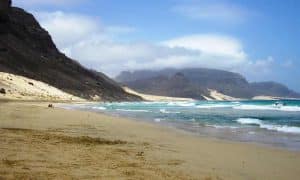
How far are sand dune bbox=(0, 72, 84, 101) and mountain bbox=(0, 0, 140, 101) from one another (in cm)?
973

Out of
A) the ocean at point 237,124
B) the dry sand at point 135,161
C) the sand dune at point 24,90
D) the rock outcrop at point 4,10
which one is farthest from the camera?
the rock outcrop at point 4,10

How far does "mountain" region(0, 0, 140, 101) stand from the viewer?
361ft

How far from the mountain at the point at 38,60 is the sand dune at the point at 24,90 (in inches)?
383

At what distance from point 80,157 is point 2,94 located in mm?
58041

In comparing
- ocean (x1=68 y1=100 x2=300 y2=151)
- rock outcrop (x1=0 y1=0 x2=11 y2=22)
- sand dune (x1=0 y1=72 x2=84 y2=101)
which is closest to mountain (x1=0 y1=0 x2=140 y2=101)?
rock outcrop (x1=0 y1=0 x2=11 y2=22)

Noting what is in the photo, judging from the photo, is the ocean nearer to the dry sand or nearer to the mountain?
the dry sand

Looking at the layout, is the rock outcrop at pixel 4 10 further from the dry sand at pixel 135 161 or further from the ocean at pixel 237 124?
the dry sand at pixel 135 161

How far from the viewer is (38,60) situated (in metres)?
122

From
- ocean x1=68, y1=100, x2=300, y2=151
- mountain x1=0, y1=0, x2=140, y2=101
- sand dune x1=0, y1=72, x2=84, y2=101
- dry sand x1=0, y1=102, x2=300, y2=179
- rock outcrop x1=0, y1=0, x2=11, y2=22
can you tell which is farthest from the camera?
rock outcrop x1=0, y1=0, x2=11, y2=22

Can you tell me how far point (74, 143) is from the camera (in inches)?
483

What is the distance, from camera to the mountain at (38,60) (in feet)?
361

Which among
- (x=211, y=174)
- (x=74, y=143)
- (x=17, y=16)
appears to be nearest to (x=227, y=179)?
(x=211, y=174)

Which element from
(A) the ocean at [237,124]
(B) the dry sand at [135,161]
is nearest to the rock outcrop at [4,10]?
(A) the ocean at [237,124]

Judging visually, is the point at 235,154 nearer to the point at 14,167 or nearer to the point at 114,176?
the point at 114,176
